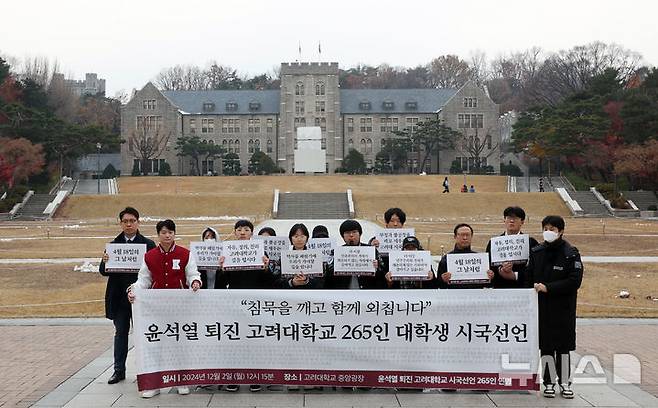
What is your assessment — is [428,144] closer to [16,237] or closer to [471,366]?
[16,237]

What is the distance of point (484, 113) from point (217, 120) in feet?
99.7

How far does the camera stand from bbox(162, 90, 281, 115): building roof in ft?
245

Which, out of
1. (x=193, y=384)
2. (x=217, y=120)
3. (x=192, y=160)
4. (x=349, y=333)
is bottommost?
(x=193, y=384)

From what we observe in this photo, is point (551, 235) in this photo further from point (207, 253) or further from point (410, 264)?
point (207, 253)

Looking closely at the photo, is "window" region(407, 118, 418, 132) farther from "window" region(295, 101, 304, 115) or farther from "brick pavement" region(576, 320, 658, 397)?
"brick pavement" region(576, 320, 658, 397)

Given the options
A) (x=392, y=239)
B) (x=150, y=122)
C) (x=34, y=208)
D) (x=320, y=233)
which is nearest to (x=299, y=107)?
(x=150, y=122)

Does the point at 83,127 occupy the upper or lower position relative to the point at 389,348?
upper

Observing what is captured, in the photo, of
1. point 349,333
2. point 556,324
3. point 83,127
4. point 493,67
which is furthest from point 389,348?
point 493,67

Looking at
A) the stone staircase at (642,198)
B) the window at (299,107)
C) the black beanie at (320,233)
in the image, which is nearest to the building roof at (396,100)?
the window at (299,107)

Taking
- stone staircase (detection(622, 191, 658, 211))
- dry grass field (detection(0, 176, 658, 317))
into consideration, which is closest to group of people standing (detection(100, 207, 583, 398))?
dry grass field (detection(0, 176, 658, 317))

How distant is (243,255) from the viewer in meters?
6.45

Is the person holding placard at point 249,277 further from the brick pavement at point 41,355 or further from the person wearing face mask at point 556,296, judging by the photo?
the person wearing face mask at point 556,296

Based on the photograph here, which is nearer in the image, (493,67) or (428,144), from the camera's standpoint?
(428,144)

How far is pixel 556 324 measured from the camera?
607cm
